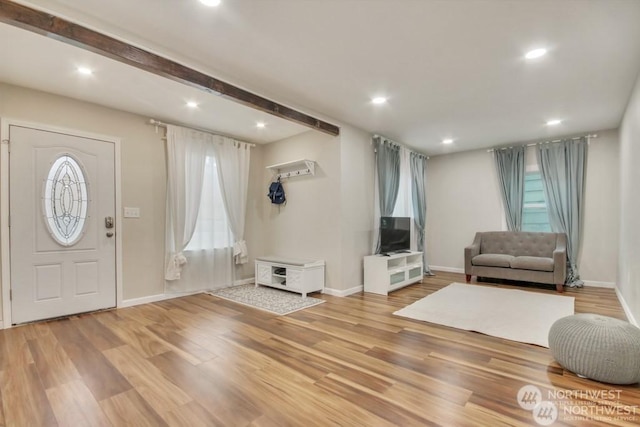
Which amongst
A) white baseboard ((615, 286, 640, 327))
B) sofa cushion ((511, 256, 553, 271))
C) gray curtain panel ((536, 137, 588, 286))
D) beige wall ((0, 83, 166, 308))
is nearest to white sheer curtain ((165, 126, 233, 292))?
beige wall ((0, 83, 166, 308))

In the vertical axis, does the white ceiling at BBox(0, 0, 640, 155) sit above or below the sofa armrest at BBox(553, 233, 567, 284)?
above

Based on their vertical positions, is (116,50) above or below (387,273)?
above

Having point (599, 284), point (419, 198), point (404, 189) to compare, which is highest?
point (404, 189)

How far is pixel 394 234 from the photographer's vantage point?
4969 millimetres

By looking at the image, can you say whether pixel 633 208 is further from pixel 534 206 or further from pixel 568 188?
pixel 534 206

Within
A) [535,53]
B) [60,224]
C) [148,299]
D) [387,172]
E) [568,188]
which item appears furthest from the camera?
[387,172]

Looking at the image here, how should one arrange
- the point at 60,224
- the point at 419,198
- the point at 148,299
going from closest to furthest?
the point at 60,224
the point at 148,299
the point at 419,198

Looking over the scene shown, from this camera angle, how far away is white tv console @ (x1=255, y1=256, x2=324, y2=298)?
14.3ft

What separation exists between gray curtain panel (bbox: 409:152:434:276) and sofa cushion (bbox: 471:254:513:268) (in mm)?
985

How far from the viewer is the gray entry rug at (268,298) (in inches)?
150

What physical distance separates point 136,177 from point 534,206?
6.47 metres

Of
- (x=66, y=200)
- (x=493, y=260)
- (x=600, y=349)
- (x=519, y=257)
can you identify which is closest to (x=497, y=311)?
(x=600, y=349)

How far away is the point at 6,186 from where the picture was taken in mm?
3119

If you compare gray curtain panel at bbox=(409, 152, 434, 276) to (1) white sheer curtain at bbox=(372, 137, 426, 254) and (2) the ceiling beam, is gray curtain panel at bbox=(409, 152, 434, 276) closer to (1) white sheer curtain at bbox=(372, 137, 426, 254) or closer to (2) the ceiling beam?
(1) white sheer curtain at bbox=(372, 137, 426, 254)
